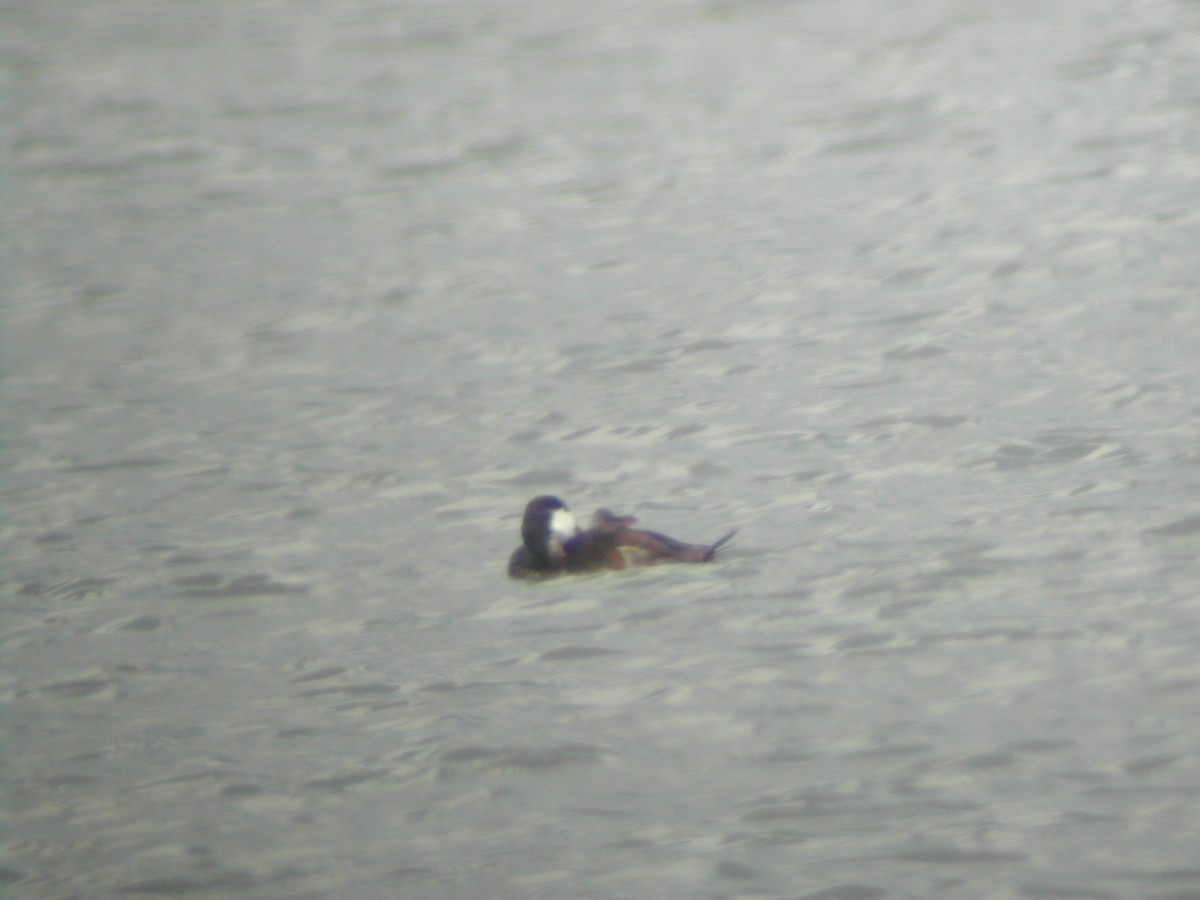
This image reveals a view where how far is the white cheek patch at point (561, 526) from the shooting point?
724 cm

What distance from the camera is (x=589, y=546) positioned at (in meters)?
7.18

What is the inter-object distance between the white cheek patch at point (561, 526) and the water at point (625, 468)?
191 mm

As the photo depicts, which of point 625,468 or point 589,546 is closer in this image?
point 589,546

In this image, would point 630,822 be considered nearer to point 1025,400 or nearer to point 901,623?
point 901,623

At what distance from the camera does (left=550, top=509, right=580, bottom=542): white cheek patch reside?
7.24 metres

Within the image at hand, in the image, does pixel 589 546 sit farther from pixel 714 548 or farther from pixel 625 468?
pixel 625 468

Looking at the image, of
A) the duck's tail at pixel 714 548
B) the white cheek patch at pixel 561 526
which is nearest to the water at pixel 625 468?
the duck's tail at pixel 714 548

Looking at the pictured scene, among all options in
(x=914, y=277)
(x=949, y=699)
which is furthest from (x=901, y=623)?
(x=914, y=277)

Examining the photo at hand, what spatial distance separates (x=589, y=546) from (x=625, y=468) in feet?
3.82

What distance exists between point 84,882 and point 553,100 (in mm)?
10692

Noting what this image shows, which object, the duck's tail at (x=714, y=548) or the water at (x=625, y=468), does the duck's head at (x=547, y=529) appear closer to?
the water at (x=625, y=468)

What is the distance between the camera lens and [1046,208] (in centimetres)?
1157

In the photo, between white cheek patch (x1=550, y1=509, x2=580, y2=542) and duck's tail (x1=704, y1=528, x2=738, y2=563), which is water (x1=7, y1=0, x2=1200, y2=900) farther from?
white cheek patch (x1=550, y1=509, x2=580, y2=542)

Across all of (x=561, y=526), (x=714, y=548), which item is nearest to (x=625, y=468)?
(x=561, y=526)
